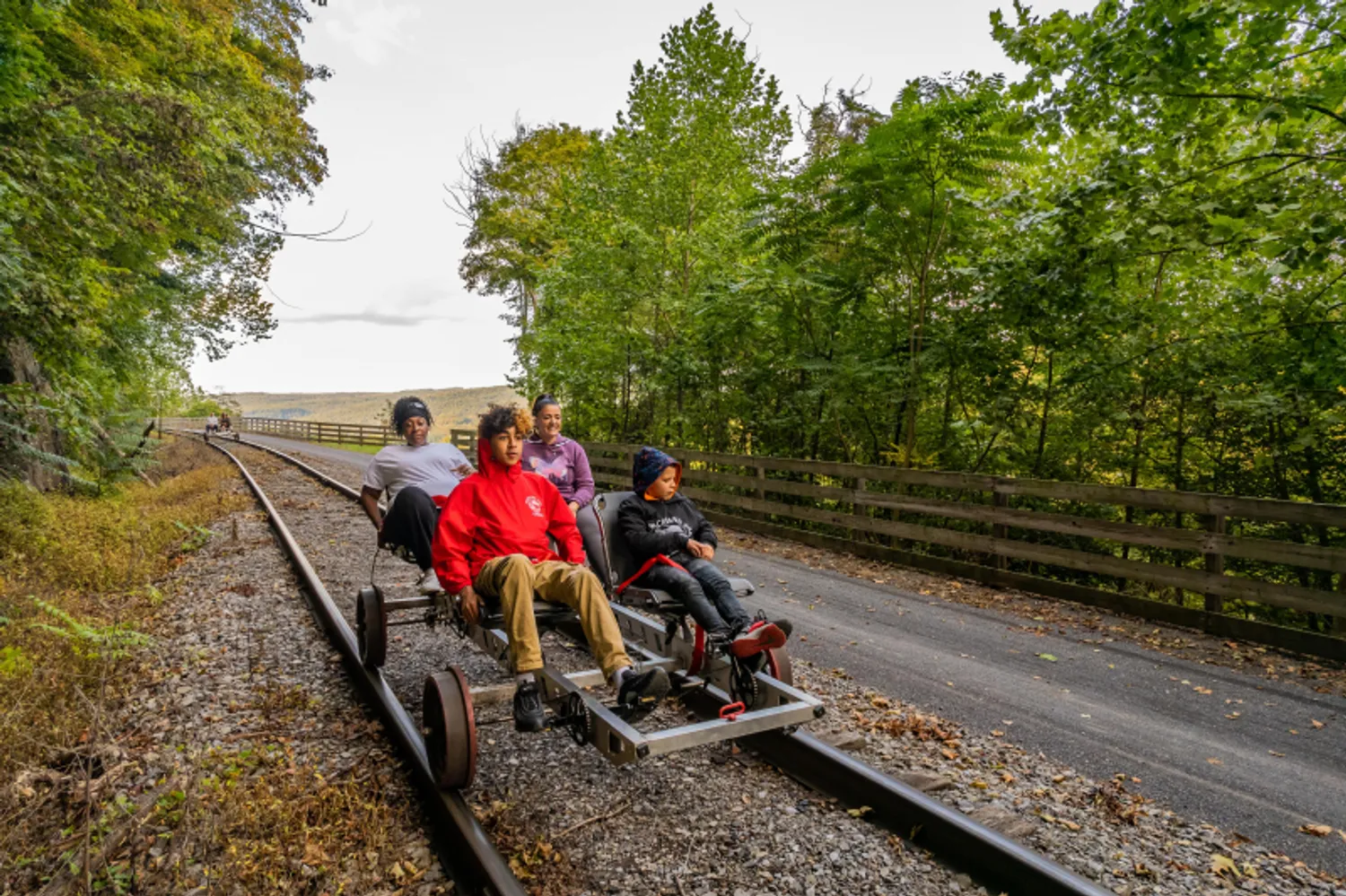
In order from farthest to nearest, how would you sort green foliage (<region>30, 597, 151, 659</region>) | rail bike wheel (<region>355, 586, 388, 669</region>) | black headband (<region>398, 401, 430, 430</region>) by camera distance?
black headband (<region>398, 401, 430, 430</region>) < green foliage (<region>30, 597, 151, 659</region>) < rail bike wheel (<region>355, 586, 388, 669</region>)

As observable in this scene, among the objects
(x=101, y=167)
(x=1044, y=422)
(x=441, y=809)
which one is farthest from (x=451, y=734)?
(x=101, y=167)

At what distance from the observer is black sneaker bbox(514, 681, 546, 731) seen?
3295mm

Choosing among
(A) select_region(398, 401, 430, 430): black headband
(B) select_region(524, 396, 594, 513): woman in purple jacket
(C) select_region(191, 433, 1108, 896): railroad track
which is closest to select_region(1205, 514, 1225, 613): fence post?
(C) select_region(191, 433, 1108, 896): railroad track

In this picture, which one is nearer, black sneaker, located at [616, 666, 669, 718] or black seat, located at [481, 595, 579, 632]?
black sneaker, located at [616, 666, 669, 718]

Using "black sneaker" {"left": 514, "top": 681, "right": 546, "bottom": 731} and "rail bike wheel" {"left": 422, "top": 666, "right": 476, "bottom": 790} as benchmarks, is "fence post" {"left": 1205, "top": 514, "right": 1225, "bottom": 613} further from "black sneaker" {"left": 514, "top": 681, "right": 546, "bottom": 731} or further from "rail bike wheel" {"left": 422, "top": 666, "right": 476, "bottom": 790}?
"rail bike wheel" {"left": 422, "top": 666, "right": 476, "bottom": 790}

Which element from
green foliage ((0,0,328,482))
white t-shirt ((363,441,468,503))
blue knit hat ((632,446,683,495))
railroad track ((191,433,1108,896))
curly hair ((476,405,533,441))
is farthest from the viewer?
green foliage ((0,0,328,482))

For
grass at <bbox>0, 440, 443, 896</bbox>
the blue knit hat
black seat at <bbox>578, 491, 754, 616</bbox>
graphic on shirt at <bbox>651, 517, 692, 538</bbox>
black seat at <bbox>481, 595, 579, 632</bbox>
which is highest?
the blue knit hat

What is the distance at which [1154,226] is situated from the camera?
601 cm

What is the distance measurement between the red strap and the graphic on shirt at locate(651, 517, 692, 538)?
153 mm

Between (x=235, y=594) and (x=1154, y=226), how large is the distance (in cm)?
910

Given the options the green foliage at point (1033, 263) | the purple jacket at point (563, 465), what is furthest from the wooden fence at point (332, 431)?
the purple jacket at point (563, 465)

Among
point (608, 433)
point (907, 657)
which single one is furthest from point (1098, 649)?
point (608, 433)

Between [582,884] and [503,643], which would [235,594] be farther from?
[582,884]

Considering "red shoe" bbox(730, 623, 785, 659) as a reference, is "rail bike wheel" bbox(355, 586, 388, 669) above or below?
below
